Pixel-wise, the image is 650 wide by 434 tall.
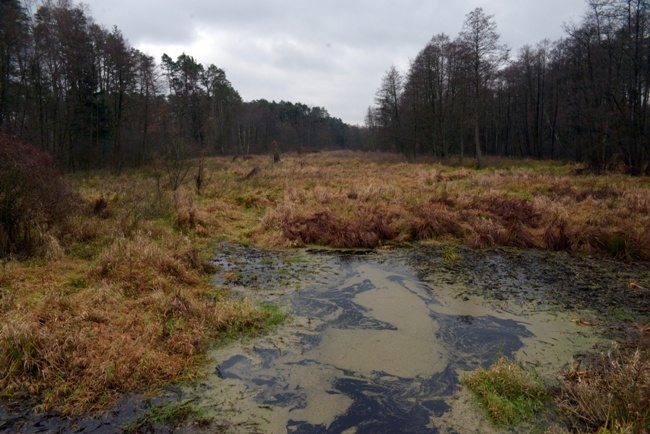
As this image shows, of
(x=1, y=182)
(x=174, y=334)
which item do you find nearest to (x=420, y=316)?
(x=174, y=334)

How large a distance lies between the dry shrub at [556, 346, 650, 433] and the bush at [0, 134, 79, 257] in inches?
312

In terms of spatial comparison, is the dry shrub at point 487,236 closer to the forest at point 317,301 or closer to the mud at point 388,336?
the forest at point 317,301

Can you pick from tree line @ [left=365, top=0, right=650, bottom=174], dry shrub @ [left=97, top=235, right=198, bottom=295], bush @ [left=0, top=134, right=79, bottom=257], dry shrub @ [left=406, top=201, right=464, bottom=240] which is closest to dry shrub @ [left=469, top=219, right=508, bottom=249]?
dry shrub @ [left=406, top=201, right=464, bottom=240]

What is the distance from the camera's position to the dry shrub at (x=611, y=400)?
112 inches

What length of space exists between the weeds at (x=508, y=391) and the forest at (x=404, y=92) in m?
11.7

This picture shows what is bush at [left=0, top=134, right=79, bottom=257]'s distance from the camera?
6387 mm

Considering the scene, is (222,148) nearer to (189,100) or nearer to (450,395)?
(189,100)

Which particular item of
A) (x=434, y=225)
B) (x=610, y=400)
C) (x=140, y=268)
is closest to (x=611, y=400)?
(x=610, y=400)

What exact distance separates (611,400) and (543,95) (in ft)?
140

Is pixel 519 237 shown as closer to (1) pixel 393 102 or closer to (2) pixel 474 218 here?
(2) pixel 474 218

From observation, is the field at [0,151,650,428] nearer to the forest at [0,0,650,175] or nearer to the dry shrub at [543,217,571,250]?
the dry shrub at [543,217,571,250]

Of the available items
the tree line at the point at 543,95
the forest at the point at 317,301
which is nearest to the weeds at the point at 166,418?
the forest at the point at 317,301

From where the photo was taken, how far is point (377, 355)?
4312 millimetres

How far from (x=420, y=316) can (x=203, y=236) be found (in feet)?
20.1
